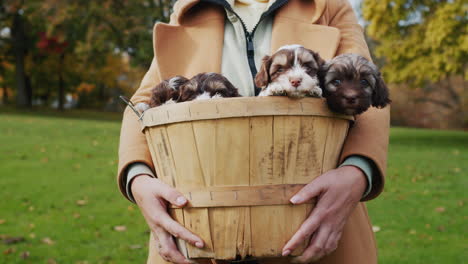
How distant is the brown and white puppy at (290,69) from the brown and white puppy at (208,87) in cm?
20

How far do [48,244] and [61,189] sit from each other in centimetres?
322

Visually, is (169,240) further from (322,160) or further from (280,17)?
(280,17)

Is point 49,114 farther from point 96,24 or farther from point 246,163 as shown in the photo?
point 246,163

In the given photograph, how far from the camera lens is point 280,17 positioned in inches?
99.6

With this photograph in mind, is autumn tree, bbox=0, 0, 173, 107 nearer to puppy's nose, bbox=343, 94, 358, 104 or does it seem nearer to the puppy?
the puppy

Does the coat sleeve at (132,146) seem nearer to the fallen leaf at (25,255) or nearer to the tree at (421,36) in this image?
the fallen leaf at (25,255)

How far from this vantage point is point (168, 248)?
2074mm

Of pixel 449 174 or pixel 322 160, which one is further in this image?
pixel 449 174

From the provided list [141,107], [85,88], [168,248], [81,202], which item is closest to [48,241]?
[81,202]

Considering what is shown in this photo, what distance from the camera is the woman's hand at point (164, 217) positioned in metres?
2.00

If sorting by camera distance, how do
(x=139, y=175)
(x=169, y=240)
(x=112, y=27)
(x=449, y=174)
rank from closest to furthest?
(x=169, y=240) < (x=139, y=175) < (x=449, y=174) < (x=112, y=27)

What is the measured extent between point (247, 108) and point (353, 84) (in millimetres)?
526

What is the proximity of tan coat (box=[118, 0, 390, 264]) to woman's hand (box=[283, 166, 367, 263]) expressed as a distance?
1.21 ft

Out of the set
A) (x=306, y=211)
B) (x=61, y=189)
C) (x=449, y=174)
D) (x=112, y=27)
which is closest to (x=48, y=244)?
(x=61, y=189)
